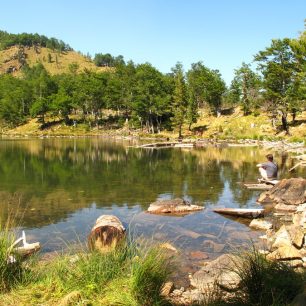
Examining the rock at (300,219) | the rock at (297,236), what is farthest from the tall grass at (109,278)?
the rock at (300,219)

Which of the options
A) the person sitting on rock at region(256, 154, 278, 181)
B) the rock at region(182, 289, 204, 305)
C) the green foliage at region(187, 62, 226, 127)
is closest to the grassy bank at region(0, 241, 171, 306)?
the rock at region(182, 289, 204, 305)

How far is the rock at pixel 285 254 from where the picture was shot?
39.4ft

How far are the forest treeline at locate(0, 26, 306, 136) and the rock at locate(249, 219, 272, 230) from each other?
169ft

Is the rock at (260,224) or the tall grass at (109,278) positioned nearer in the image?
the tall grass at (109,278)

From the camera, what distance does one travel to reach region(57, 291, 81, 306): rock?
24.4ft

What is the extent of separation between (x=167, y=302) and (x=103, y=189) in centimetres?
2182

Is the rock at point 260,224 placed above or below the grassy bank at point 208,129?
below

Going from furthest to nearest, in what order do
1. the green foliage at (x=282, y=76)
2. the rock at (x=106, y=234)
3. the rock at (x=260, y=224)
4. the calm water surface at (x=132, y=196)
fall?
1. the green foliage at (x=282, y=76)
2. the rock at (x=260, y=224)
3. the calm water surface at (x=132, y=196)
4. the rock at (x=106, y=234)

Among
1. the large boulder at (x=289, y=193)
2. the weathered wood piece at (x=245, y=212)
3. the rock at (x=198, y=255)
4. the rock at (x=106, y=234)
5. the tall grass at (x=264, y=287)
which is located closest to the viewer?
the tall grass at (x=264, y=287)

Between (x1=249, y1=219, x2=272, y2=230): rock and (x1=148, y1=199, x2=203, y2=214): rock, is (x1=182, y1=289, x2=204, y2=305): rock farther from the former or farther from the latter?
(x1=148, y1=199, x2=203, y2=214): rock

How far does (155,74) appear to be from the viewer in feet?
398

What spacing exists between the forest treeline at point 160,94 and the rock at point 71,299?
6321 cm

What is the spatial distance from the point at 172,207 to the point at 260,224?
18.0 ft

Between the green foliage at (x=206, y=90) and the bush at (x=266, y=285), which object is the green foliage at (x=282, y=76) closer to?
the green foliage at (x=206, y=90)
